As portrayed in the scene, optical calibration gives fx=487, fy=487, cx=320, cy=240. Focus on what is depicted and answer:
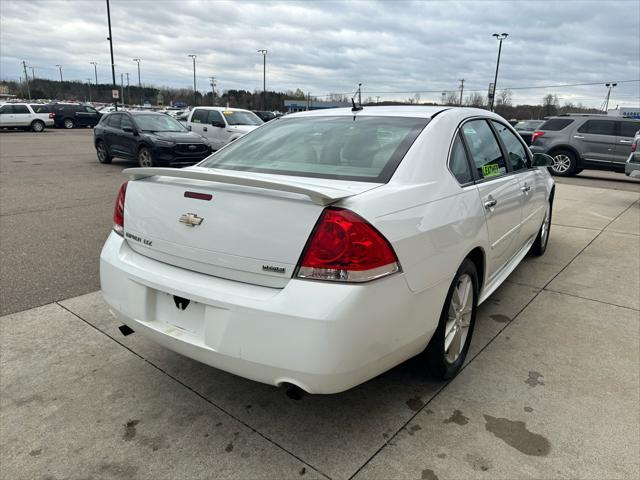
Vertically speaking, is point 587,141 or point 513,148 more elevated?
point 513,148

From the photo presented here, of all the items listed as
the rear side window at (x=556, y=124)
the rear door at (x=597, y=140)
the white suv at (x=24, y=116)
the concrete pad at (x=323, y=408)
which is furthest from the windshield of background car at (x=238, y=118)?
the white suv at (x=24, y=116)

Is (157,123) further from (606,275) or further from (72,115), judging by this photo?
(72,115)

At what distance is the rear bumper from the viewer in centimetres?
199

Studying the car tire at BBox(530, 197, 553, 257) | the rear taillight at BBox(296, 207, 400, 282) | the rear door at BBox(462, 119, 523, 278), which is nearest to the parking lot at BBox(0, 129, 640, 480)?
the rear door at BBox(462, 119, 523, 278)

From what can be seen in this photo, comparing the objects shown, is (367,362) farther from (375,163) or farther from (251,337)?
(375,163)

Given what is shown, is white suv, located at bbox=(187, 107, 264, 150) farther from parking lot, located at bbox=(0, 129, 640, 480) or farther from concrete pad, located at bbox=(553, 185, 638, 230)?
parking lot, located at bbox=(0, 129, 640, 480)

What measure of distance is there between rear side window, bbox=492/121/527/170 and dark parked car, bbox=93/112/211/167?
367 inches

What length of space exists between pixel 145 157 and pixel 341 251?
11366 mm

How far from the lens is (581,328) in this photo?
369 cm

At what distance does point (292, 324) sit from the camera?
2.00 meters

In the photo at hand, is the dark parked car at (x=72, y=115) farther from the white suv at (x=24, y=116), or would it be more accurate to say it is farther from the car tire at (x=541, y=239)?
the car tire at (x=541, y=239)

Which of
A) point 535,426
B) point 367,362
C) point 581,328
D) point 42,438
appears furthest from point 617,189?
point 42,438

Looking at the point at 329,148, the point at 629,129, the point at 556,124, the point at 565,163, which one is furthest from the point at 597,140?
the point at 329,148

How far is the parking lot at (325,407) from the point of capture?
2242 mm
